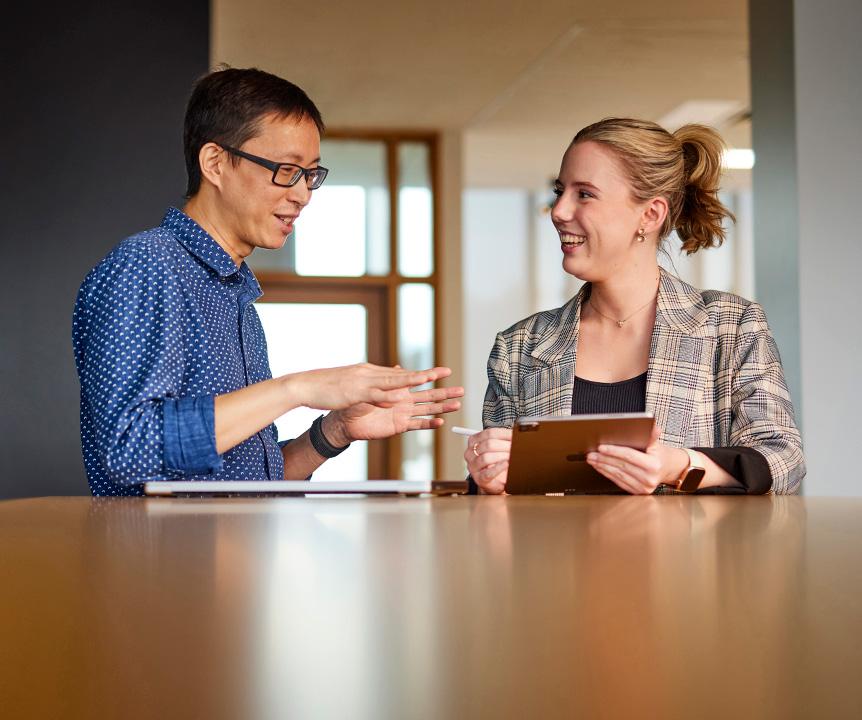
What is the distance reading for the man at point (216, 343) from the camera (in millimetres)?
1612

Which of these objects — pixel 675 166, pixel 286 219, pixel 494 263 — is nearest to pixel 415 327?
pixel 494 263

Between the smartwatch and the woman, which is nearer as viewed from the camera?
the smartwatch

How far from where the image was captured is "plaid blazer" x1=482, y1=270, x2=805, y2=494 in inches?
82.9

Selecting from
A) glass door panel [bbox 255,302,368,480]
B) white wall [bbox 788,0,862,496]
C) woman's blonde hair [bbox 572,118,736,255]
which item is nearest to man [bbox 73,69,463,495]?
woman's blonde hair [bbox 572,118,736,255]

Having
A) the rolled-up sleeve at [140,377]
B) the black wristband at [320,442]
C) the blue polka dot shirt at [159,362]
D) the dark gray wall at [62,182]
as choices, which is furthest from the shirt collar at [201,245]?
the dark gray wall at [62,182]

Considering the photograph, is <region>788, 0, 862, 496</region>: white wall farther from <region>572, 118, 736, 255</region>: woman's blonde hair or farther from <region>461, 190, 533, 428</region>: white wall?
<region>461, 190, 533, 428</region>: white wall

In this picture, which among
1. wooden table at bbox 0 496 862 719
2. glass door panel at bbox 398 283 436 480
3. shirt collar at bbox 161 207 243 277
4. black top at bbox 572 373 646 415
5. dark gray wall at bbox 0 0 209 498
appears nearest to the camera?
wooden table at bbox 0 496 862 719

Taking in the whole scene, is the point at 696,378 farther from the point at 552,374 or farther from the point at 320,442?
the point at 320,442

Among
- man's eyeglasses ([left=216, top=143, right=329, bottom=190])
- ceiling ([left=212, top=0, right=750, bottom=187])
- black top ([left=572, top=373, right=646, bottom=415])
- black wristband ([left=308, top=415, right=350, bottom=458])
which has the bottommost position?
A: black wristband ([left=308, top=415, right=350, bottom=458])

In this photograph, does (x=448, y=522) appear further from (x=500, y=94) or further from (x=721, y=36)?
(x=500, y=94)

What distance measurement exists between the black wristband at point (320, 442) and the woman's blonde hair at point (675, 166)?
1011 mm

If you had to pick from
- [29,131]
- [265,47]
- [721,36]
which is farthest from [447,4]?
[29,131]

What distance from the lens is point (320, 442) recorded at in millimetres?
2090

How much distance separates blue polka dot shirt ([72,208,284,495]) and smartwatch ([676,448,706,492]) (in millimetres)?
782
